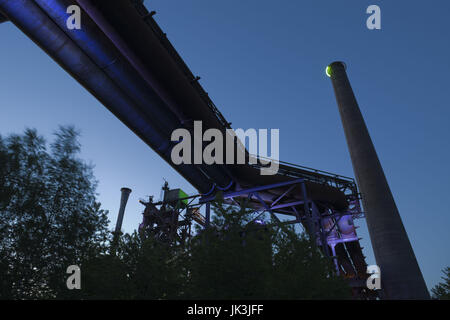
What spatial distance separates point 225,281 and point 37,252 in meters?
5.31

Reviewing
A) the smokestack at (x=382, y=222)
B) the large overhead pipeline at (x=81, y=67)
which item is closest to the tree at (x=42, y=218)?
the large overhead pipeline at (x=81, y=67)

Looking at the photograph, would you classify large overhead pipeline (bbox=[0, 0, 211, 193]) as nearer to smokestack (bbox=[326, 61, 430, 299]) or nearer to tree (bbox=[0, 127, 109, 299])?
tree (bbox=[0, 127, 109, 299])

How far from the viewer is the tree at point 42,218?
8008 mm

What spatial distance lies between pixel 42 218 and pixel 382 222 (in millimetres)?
19139

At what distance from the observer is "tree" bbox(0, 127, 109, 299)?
315 inches

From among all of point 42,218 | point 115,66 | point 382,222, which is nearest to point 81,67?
point 115,66

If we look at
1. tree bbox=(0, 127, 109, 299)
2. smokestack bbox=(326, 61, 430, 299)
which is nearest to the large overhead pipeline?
tree bbox=(0, 127, 109, 299)

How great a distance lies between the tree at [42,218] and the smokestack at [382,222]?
16887 millimetres

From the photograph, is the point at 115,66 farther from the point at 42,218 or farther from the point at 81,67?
the point at 42,218

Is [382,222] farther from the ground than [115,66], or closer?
closer

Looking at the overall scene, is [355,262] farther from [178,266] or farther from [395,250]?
[178,266]

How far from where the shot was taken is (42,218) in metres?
8.63

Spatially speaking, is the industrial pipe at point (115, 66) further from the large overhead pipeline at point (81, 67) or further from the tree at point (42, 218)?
the tree at point (42, 218)
